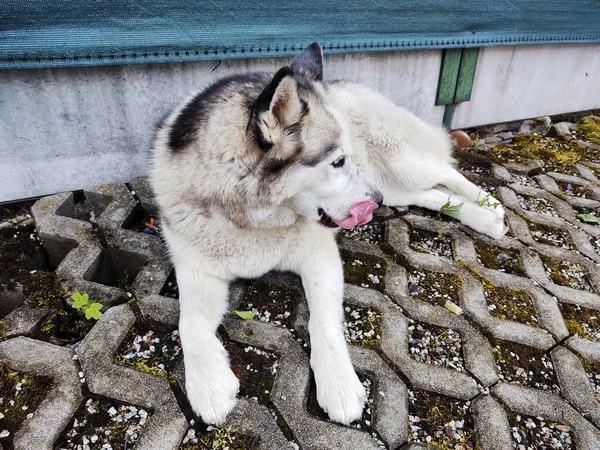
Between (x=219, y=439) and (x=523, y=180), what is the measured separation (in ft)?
11.7

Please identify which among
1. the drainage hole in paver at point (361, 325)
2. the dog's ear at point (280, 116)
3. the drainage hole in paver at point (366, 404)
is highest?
the dog's ear at point (280, 116)

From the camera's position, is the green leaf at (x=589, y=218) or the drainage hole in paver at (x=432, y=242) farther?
the green leaf at (x=589, y=218)

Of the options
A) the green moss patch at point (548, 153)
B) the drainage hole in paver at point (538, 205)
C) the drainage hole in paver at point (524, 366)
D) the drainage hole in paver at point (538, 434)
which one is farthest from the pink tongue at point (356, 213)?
the green moss patch at point (548, 153)

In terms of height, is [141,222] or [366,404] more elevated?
[141,222]

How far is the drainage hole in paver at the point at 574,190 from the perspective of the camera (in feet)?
12.3

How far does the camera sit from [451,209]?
316 centimetres

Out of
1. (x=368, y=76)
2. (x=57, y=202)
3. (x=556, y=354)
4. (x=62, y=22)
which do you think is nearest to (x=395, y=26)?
(x=368, y=76)

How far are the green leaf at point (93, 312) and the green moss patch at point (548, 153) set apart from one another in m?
3.95

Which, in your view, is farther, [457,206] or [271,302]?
[457,206]

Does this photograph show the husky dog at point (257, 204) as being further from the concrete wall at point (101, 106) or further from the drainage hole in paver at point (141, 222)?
the concrete wall at point (101, 106)

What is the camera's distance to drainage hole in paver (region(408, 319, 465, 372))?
6.91ft

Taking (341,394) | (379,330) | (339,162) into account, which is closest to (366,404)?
(341,394)

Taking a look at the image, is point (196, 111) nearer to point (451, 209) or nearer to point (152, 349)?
point (152, 349)

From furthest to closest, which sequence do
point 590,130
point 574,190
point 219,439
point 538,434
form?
point 590,130 < point 574,190 < point 538,434 < point 219,439
